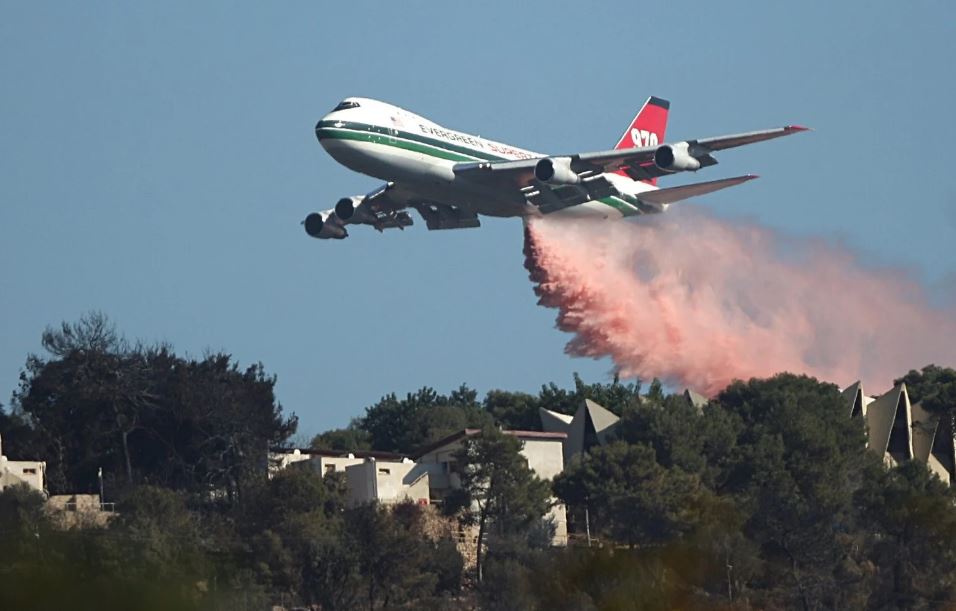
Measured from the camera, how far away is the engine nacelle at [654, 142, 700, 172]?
5509 cm

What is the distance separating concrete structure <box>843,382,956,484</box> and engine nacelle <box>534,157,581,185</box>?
18.1 m

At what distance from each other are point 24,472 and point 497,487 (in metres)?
14.8

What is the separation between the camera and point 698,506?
4691 cm

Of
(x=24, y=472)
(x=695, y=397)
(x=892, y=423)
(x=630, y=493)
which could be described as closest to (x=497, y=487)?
(x=630, y=493)

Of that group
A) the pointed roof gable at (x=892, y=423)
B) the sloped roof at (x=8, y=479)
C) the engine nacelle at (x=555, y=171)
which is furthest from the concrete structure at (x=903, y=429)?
the sloped roof at (x=8, y=479)

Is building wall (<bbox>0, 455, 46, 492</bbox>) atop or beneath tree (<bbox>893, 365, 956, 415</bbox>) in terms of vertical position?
beneath

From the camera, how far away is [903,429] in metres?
70.2

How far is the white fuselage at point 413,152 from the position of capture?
181ft

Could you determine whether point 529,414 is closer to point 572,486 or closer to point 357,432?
point 357,432

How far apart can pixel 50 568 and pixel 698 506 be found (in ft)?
91.6

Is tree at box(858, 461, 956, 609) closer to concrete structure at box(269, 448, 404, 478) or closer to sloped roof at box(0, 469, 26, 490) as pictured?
concrete structure at box(269, 448, 404, 478)

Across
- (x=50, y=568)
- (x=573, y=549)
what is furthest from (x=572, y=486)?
(x=50, y=568)

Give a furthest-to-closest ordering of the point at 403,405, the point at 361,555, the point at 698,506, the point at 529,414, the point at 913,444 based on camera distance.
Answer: the point at 403,405
the point at 529,414
the point at 913,444
the point at 698,506
the point at 361,555

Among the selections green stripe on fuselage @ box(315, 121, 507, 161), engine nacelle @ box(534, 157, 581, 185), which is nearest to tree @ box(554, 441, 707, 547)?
engine nacelle @ box(534, 157, 581, 185)
